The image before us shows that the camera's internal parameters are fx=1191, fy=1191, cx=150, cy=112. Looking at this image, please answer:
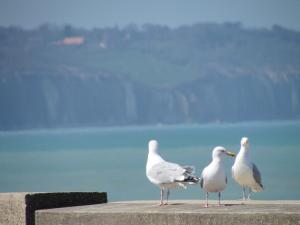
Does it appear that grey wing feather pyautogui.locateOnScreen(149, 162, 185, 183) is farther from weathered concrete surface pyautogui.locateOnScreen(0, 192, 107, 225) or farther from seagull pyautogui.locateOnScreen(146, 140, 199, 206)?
weathered concrete surface pyautogui.locateOnScreen(0, 192, 107, 225)

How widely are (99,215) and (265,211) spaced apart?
1353mm

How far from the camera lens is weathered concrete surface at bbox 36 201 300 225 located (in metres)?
8.67

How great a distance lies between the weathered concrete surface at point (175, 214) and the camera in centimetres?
867

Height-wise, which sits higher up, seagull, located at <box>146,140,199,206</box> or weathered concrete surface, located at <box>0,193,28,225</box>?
seagull, located at <box>146,140,199,206</box>

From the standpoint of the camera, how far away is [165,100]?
164 meters

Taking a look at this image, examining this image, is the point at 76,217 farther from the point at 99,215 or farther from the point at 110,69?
the point at 110,69

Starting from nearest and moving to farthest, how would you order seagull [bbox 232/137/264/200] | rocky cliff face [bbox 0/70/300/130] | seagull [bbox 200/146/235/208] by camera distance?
seagull [bbox 200/146/235/208]
seagull [bbox 232/137/264/200]
rocky cliff face [bbox 0/70/300/130]

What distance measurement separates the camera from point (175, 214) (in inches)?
354

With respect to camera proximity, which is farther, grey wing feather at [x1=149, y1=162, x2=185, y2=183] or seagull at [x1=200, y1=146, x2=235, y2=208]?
grey wing feather at [x1=149, y1=162, x2=185, y2=183]

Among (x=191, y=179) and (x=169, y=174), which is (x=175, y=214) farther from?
(x=169, y=174)

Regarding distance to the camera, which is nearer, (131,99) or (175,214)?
(175,214)

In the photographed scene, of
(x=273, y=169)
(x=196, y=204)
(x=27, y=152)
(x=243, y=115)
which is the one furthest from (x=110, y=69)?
(x=196, y=204)

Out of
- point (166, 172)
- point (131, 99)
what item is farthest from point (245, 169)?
point (131, 99)

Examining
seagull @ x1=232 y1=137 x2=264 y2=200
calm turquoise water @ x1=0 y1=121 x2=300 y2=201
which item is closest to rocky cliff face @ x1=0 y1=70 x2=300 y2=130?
calm turquoise water @ x1=0 y1=121 x2=300 y2=201
